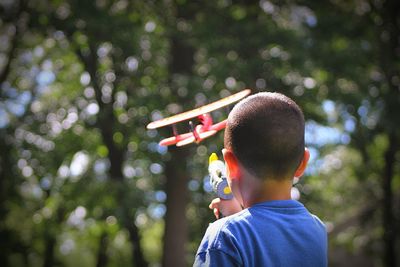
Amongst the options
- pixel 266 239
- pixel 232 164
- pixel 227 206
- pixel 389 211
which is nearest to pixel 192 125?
pixel 227 206

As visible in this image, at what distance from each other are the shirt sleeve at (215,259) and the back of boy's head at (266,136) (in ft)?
1.14

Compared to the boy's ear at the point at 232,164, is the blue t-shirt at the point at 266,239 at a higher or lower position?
lower

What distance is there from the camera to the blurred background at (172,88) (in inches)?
375

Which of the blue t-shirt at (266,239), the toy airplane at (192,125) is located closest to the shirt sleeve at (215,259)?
the blue t-shirt at (266,239)

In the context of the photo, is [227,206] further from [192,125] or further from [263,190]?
[192,125]

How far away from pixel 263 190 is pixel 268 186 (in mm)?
24

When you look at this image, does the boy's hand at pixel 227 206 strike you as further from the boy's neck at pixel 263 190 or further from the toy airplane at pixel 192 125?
the toy airplane at pixel 192 125

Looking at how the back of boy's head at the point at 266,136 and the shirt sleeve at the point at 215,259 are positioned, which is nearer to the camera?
the shirt sleeve at the point at 215,259

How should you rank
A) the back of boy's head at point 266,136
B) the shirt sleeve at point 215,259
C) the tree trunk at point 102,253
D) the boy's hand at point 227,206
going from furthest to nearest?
1. the tree trunk at point 102,253
2. the boy's hand at point 227,206
3. the back of boy's head at point 266,136
4. the shirt sleeve at point 215,259

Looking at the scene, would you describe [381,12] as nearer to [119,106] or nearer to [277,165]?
[119,106]

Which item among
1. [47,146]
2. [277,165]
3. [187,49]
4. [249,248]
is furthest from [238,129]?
[47,146]

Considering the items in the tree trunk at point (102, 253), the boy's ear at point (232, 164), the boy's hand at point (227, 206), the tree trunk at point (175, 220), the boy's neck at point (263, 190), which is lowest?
the tree trunk at point (102, 253)

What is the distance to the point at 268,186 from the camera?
1.76m

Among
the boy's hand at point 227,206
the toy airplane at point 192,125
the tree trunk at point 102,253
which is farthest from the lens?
the tree trunk at point 102,253
